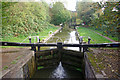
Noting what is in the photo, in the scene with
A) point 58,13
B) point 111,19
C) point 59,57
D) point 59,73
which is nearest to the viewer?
point 111,19

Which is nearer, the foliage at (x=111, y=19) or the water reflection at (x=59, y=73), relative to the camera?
the foliage at (x=111, y=19)

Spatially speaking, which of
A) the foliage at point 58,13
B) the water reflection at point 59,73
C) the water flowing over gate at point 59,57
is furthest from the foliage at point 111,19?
the foliage at point 58,13

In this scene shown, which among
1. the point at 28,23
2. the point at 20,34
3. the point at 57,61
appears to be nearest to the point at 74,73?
the point at 57,61

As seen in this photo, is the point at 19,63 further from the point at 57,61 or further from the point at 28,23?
the point at 28,23

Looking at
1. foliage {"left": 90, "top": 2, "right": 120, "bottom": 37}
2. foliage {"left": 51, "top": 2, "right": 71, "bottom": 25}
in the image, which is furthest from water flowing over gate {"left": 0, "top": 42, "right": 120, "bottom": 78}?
foliage {"left": 51, "top": 2, "right": 71, "bottom": 25}

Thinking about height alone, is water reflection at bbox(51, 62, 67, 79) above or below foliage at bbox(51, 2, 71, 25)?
below

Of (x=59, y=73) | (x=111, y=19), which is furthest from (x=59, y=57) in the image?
(x=111, y=19)

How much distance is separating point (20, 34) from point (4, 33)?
1642mm

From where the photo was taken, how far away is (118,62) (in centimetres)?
397

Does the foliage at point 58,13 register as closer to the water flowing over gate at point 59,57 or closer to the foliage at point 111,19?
the water flowing over gate at point 59,57

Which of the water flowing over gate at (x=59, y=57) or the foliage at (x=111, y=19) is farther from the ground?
the foliage at (x=111, y=19)

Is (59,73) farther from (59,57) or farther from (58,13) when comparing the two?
(58,13)

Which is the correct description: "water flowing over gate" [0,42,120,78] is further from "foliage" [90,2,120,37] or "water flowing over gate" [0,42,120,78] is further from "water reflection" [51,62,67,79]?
"foliage" [90,2,120,37]

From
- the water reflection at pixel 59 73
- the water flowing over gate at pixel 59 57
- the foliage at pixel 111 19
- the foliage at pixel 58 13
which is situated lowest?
the water reflection at pixel 59 73
